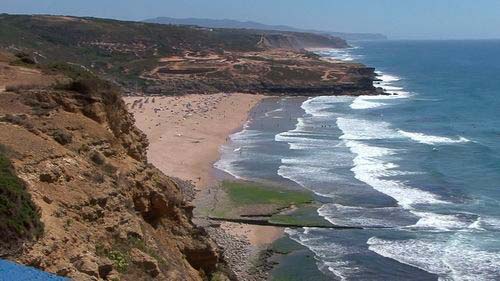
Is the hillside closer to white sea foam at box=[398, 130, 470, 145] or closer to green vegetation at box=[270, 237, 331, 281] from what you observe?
white sea foam at box=[398, 130, 470, 145]

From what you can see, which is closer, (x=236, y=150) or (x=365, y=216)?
(x=365, y=216)

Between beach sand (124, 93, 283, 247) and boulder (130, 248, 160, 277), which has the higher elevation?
boulder (130, 248, 160, 277)

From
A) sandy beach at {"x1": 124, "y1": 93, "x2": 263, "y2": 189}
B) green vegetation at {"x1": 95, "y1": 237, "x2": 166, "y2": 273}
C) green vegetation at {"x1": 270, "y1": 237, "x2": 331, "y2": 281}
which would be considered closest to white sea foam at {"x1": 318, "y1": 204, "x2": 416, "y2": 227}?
green vegetation at {"x1": 270, "y1": 237, "x2": 331, "y2": 281}

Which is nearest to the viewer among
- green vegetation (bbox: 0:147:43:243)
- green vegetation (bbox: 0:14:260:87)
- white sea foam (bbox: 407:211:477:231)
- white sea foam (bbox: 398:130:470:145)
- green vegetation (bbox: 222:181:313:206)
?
green vegetation (bbox: 0:147:43:243)

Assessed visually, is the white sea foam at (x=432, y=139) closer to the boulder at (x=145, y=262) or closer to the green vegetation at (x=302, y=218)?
the green vegetation at (x=302, y=218)

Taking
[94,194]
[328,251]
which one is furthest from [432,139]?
[94,194]

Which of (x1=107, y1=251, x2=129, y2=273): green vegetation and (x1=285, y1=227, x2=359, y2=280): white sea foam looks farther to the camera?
(x1=285, y1=227, x2=359, y2=280): white sea foam

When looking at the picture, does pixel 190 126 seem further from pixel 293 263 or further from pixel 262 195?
pixel 293 263
